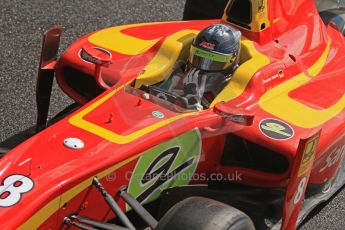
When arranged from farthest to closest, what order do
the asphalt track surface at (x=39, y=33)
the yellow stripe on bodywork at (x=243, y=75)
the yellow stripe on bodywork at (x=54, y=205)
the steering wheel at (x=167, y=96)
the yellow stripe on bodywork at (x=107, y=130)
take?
the asphalt track surface at (x=39, y=33) → the yellow stripe on bodywork at (x=243, y=75) → the steering wheel at (x=167, y=96) → the yellow stripe on bodywork at (x=107, y=130) → the yellow stripe on bodywork at (x=54, y=205)

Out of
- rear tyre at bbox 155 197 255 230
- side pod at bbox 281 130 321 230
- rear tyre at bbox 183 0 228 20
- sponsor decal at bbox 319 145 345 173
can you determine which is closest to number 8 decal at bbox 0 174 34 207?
rear tyre at bbox 155 197 255 230

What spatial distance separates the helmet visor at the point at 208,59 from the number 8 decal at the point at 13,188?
1214mm

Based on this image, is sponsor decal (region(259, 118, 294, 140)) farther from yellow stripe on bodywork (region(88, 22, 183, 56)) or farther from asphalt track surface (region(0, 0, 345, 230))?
yellow stripe on bodywork (region(88, 22, 183, 56))

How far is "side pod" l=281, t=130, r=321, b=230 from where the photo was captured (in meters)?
3.15

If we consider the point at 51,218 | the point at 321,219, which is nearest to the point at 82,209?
the point at 51,218

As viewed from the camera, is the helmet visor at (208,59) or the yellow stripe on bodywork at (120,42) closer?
the helmet visor at (208,59)

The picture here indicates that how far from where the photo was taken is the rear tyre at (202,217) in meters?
2.78

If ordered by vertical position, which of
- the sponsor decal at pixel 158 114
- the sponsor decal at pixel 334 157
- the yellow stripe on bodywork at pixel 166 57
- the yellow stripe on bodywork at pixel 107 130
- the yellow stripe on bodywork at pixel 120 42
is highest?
the yellow stripe on bodywork at pixel 166 57

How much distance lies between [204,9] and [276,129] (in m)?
1.86

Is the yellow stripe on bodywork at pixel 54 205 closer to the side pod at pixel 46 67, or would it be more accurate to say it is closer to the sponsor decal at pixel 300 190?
the sponsor decal at pixel 300 190

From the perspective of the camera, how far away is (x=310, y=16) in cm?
446

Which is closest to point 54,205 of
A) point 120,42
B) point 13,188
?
point 13,188

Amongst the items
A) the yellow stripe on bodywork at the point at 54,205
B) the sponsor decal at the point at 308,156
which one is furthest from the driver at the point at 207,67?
the yellow stripe on bodywork at the point at 54,205

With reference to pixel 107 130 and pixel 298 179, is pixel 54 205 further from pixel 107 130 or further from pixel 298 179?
pixel 298 179
